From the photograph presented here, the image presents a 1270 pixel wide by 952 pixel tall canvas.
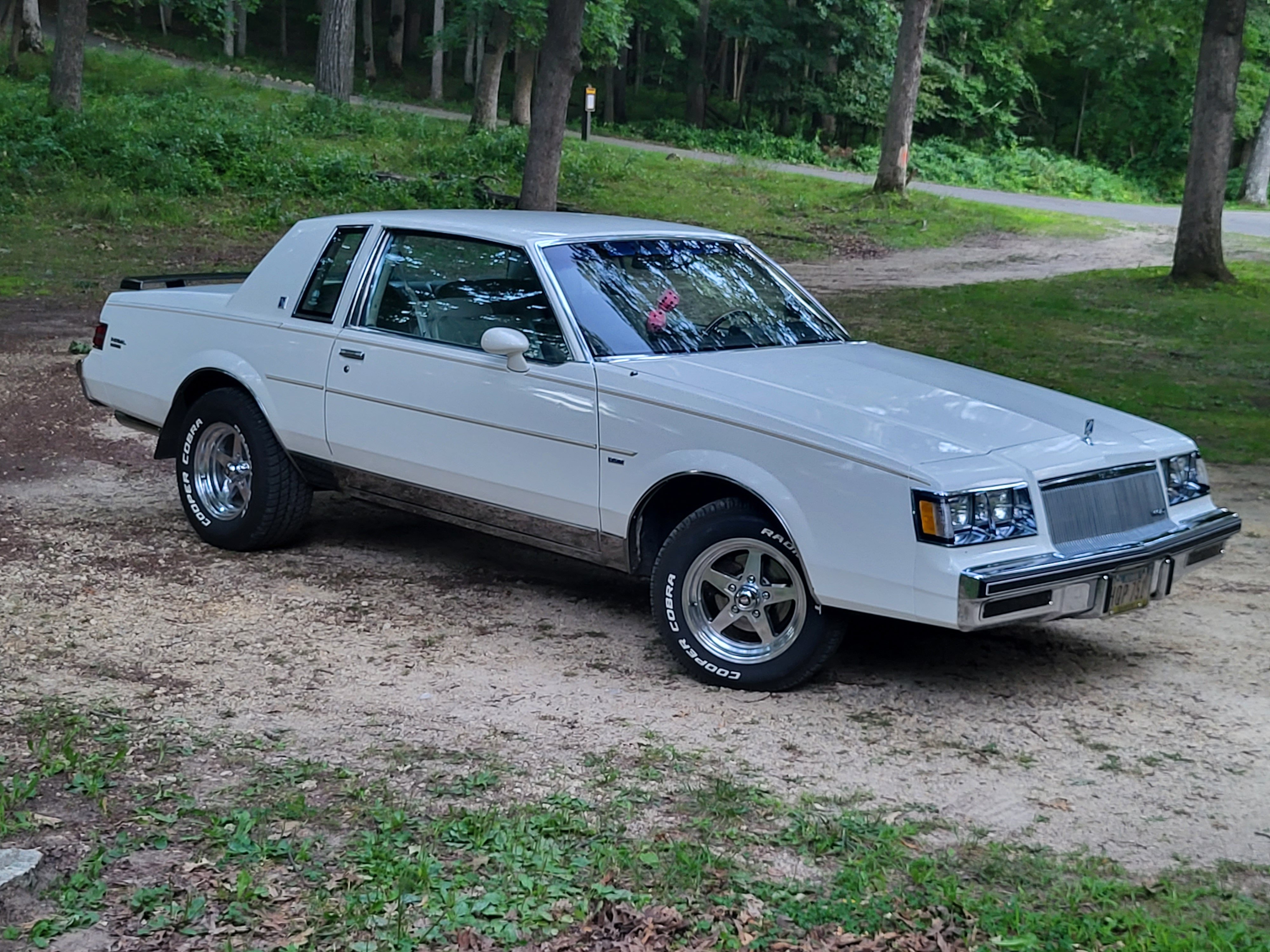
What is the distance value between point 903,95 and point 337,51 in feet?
39.9

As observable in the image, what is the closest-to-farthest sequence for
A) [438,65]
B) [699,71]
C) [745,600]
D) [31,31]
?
[745,600] → [31,31] → [699,71] → [438,65]

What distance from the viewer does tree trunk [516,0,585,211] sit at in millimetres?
16531

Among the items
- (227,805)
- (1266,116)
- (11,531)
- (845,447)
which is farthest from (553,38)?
(1266,116)

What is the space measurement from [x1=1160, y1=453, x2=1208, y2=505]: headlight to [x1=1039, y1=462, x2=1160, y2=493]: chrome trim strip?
117mm

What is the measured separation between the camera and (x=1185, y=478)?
5.72 meters

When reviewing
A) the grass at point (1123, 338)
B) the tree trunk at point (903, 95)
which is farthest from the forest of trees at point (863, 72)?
the grass at point (1123, 338)

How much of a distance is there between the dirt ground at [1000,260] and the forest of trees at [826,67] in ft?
12.0

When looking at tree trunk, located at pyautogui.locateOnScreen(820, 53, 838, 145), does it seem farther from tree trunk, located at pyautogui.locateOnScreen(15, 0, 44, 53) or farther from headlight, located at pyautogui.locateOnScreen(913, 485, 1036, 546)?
headlight, located at pyautogui.locateOnScreen(913, 485, 1036, 546)

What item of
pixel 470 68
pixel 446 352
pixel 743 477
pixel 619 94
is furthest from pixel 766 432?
pixel 470 68

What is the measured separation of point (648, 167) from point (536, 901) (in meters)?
27.2

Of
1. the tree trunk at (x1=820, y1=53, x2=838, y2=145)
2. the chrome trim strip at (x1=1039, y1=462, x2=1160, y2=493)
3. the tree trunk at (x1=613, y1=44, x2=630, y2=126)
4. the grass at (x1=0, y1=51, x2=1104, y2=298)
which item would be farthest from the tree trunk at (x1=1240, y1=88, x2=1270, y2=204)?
the chrome trim strip at (x1=1039, y1=462, x2=1160, y2=493)

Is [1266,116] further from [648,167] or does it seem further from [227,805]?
[227,805]

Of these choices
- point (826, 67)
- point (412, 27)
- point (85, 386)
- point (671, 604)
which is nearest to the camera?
point (671, 604)

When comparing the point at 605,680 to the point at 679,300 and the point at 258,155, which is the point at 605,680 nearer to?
the point at 679,300
